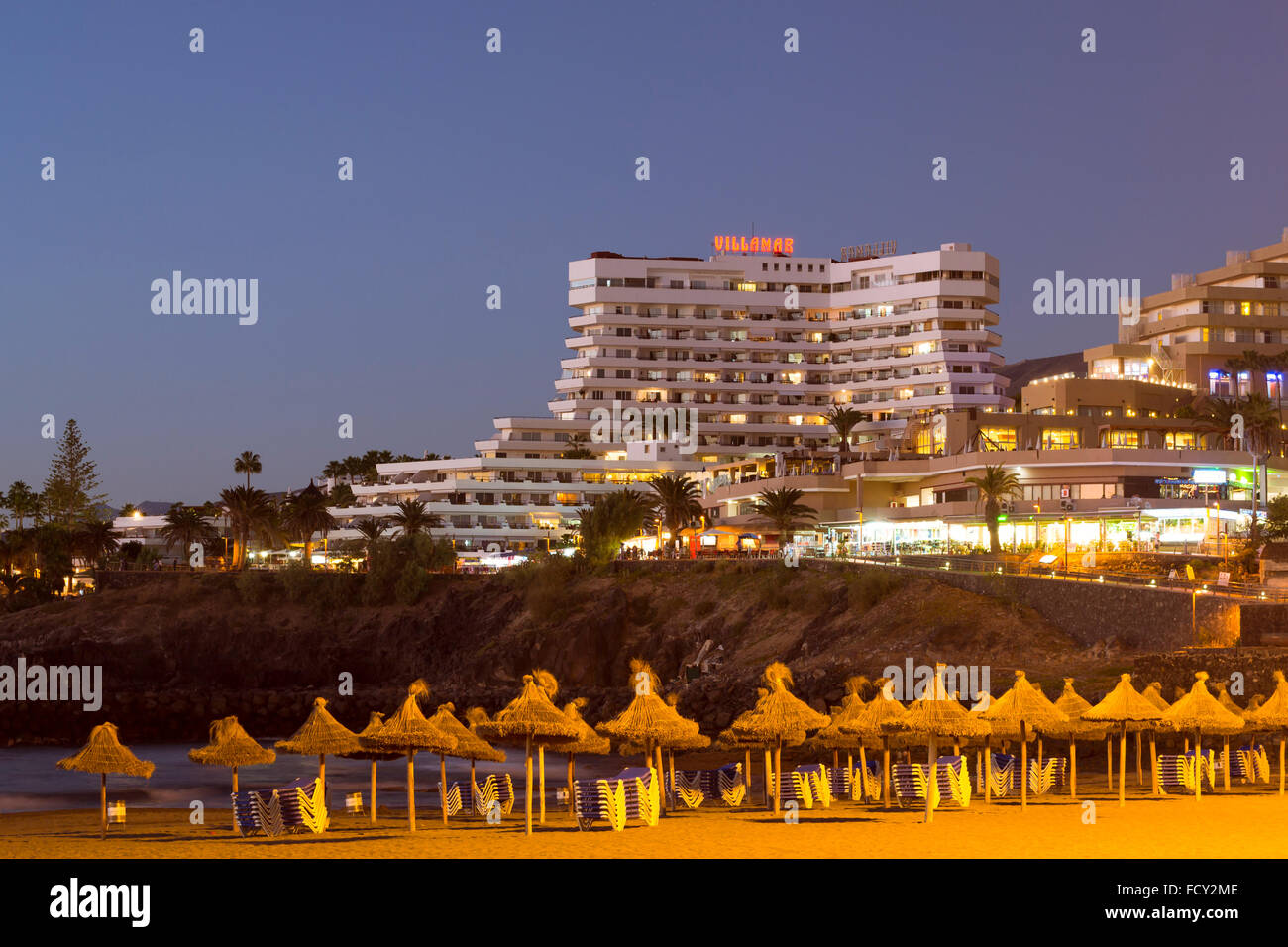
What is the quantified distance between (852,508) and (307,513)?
43.5 m

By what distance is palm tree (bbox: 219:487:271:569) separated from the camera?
109 m

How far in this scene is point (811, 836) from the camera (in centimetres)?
2777

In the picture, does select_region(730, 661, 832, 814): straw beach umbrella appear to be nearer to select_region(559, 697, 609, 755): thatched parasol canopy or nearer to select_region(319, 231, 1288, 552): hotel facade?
select_region(559, 697, 609, 755): thatched parasol canopy

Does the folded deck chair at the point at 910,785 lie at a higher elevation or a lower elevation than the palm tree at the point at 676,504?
lower

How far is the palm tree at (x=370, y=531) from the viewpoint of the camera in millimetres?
99812

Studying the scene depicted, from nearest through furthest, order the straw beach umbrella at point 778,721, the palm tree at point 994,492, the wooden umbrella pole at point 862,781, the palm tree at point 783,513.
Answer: the straw beach umbrella at point 778,721 → the wooden umbrella pole at point 862,781 → the palm tree at point 994,492 → the palm tree at point 783,513

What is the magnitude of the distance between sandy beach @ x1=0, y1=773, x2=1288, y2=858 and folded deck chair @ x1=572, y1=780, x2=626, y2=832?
258 mm

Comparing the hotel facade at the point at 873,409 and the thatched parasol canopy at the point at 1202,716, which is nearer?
the thatched parasol canopy at the point at 1202,716

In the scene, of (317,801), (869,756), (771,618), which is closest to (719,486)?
(771,618)

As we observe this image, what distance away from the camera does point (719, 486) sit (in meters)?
123

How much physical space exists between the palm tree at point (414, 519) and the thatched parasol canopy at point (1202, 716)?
82334 mm

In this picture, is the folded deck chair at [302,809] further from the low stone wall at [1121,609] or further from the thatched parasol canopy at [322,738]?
the low stone wall at [1121,609]

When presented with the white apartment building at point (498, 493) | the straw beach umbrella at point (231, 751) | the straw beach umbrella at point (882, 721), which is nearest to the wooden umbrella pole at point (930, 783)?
the straw beach umbrella at point (882, 721)
